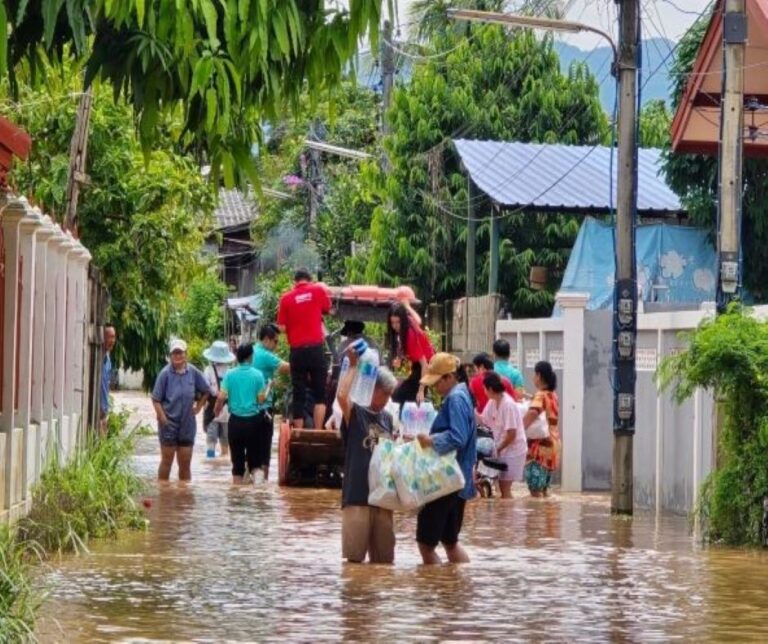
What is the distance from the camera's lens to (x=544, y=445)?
24.0 meters

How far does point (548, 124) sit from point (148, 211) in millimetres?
14261

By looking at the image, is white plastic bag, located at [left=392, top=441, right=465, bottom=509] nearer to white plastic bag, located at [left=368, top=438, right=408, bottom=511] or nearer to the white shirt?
white plastic bag, located at [left=368, top=438, right=408, bottom=511]

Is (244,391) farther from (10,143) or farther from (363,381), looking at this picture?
→ (10,143)

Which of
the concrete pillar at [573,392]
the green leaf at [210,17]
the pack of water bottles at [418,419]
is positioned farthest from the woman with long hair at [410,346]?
the green leaf at [210,17]

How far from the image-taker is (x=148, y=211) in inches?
1070


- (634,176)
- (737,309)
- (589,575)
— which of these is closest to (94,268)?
(634,176)

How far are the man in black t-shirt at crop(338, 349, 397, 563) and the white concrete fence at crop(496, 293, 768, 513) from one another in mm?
4761

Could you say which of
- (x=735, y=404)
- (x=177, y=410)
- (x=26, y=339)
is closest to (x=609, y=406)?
(x=177, y=410)

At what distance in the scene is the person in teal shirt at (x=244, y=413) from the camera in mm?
24641

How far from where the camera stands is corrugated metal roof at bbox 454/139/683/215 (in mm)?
31328

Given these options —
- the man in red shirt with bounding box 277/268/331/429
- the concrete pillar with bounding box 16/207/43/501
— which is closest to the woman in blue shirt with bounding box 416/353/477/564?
the concrete pillar with bounding box 16/207/43/501

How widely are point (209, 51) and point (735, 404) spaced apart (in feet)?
33.8

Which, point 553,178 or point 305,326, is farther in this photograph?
point 553,178

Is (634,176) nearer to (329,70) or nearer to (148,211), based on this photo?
(148,211)
